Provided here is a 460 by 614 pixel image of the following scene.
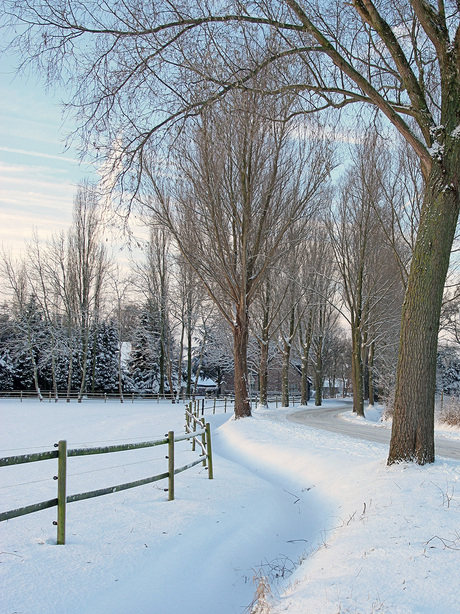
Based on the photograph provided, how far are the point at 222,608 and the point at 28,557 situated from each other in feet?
6.13

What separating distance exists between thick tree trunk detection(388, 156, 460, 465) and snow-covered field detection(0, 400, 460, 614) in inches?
20.4

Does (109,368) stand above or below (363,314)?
below

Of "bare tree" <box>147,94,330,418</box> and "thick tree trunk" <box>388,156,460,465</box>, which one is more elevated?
"bare tree" <box>147,94,330,418</box>

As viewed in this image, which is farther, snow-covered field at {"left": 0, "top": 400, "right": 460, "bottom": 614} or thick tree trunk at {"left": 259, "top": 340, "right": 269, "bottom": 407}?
thick tree trunk at {"left": 259, "top": 340, "right": 269, "bottom": 407}

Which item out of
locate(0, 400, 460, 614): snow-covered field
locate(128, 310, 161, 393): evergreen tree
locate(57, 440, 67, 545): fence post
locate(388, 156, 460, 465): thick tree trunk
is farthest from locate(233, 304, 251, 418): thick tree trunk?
locate(128, 310, 161, 393): evergreen tree

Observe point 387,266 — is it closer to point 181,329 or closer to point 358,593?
point 181,329

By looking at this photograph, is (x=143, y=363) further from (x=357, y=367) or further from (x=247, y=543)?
(x=247, y=543)

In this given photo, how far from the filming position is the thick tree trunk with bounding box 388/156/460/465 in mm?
7113

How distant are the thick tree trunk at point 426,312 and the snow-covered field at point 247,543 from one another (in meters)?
0.52

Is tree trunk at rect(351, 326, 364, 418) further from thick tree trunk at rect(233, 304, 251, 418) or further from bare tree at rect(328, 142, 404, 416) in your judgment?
thick tree trunk at rect(233, 304, 251, 418)

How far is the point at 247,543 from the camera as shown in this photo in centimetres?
596

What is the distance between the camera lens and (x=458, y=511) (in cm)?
532

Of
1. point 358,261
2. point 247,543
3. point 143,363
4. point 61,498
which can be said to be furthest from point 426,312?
point 143,363

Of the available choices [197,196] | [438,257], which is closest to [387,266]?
[197,196]
